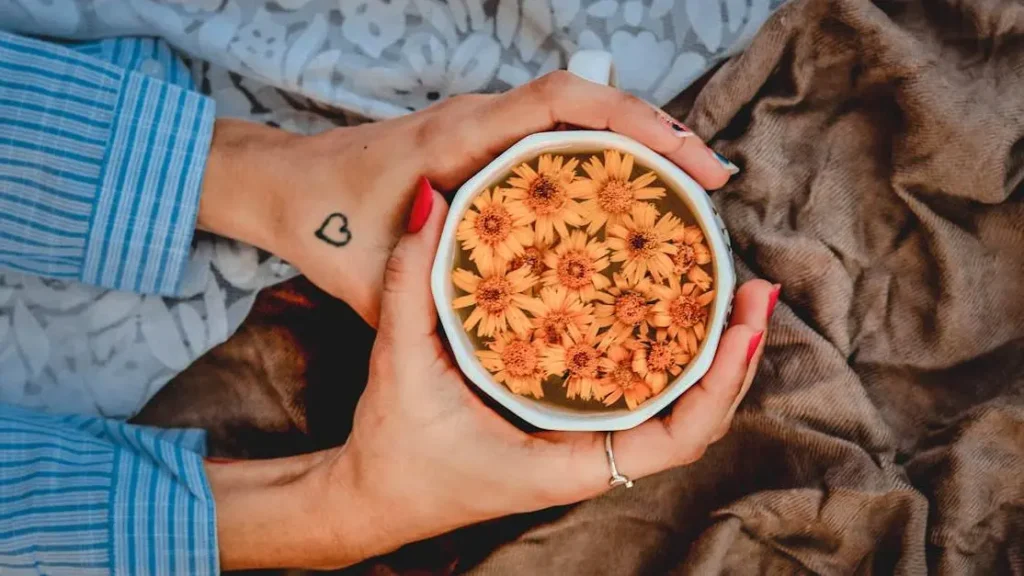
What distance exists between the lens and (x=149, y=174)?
0.81 metres

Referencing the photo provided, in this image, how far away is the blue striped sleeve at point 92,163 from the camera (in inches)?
31.0

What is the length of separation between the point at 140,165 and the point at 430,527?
1.44 ft

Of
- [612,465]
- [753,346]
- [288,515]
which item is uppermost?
[753,346]

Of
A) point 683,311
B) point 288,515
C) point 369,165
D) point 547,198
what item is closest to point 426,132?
point 369,165

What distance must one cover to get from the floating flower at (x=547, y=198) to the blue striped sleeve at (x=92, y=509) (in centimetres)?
44

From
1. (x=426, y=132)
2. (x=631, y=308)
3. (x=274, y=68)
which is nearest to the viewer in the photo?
(x=631, y=308)

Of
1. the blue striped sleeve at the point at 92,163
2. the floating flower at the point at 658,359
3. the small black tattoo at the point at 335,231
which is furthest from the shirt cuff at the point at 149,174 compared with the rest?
the floating flower at the point at 658,359

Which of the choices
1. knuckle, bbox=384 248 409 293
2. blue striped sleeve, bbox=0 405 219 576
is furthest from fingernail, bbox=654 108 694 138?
blue striped sleeve, bbox=0 405 219 576

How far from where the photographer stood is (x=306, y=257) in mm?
777

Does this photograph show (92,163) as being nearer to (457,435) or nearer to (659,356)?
(457,435)

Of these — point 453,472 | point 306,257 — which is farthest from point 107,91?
point 453,472

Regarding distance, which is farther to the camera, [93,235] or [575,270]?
[93,235]

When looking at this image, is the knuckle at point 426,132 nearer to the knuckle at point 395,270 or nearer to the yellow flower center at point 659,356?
the knuckle at point 395,270

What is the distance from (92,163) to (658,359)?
561mm
